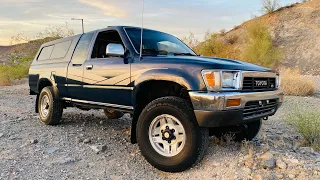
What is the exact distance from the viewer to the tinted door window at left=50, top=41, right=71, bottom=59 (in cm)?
651

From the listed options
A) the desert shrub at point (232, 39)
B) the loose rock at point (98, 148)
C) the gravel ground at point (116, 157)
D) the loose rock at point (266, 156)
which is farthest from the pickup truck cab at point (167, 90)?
the desert shrub at point (232, 39)

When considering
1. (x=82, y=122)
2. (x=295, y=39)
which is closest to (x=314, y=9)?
(x=295, y=39)

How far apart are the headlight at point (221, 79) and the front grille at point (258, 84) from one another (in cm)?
16

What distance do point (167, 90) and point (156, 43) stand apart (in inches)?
41.2

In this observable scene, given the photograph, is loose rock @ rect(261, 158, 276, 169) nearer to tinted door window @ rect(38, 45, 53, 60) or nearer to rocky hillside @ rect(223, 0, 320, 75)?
tinted door window @ rect(38, 45, 53, 60)

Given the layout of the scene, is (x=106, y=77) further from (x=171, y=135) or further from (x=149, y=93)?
(x=171, y=135)

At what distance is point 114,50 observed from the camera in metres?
4.75

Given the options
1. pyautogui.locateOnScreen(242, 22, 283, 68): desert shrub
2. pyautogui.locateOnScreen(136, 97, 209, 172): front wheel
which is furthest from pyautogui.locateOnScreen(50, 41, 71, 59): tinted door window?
pyautogui.locateOnScreen(242, 22, 283, 68): desert shrub

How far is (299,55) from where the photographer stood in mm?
31672

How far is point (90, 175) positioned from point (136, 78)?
Answer: 4.69ft

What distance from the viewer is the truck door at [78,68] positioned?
5754 millimetres

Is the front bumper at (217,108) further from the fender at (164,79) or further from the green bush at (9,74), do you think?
the green bush at (9,74)

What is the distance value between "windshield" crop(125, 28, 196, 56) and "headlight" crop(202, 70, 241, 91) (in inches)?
53.5

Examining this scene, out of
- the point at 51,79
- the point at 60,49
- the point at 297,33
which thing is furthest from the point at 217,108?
the point at 297,33
